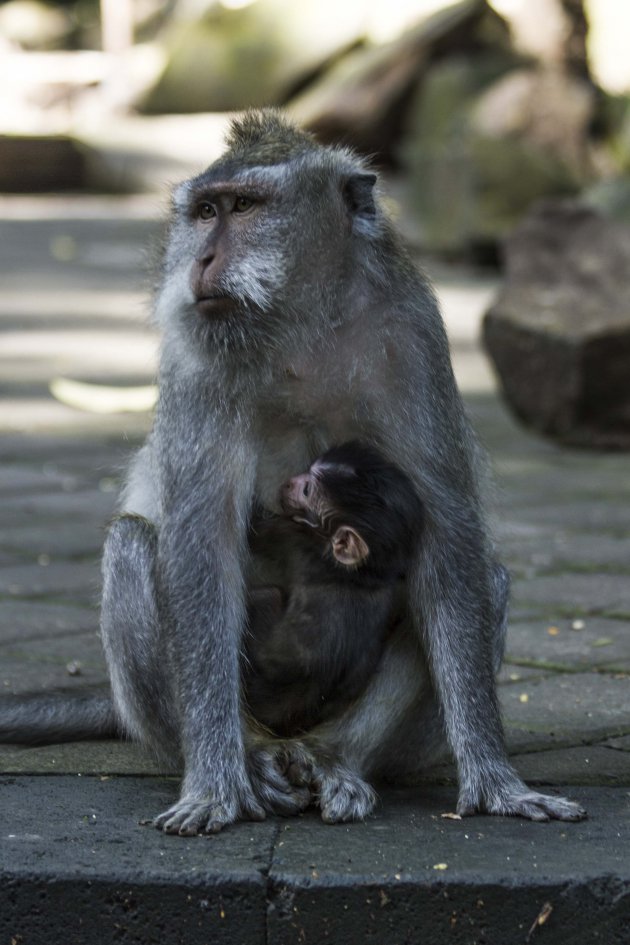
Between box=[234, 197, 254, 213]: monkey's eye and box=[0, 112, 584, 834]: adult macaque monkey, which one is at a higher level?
box=[234, 197, 254, 213]: monkey's eye

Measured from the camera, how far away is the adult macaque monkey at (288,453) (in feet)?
12.5

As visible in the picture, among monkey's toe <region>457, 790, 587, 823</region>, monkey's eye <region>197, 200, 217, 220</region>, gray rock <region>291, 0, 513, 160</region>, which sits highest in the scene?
gray rock <region>291, 0, 513, 160</region>

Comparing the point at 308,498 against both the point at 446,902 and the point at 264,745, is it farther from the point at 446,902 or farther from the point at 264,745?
the point at 446,902

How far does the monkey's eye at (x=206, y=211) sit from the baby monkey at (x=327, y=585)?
0.60 m

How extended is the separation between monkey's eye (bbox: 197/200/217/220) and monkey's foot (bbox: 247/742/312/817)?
3.91 ft

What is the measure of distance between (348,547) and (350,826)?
593 mm

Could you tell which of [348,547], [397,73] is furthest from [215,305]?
[397,73]

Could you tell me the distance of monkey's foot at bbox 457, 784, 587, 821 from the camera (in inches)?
144

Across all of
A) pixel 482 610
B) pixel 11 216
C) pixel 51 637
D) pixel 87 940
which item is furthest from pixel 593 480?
pixel 11 216

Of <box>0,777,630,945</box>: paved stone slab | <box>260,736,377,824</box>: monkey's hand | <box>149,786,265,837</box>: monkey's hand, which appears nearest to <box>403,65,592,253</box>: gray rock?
<box>260,736,377,824</box>: monkey's hand

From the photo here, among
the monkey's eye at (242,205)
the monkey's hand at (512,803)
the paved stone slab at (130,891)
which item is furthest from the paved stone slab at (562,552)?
the paved stone slab at (130,891)

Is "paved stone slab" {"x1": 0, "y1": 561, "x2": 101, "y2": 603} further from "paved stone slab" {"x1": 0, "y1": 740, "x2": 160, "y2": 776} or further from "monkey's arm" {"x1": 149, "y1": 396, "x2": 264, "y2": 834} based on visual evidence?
"monkey's arm" {"x1": 149, "y1": 396, "x2": 264, "y2": 834}

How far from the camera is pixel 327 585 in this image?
3930mm

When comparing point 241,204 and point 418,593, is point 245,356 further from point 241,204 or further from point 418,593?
point 418,593
